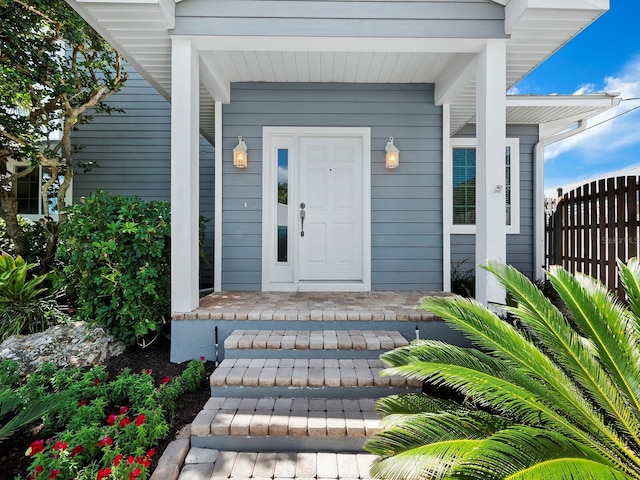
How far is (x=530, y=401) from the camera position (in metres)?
1.47

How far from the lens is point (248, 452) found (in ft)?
6.40

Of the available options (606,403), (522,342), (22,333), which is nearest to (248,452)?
(522,342)

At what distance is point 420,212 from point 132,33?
11.2ft

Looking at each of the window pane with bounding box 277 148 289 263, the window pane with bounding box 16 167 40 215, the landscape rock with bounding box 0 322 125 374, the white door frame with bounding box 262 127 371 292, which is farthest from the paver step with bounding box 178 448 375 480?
the window pane with bounding box 16 167 40 215

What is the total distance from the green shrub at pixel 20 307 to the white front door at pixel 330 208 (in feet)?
8.59

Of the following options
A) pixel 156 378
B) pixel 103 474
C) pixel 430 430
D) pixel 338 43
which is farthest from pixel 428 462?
pixel 338 43

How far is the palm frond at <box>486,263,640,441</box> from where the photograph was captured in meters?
1.51

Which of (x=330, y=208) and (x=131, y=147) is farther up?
(x=131, y=147)

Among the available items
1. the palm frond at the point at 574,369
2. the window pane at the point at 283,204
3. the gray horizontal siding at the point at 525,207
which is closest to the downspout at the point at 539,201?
the gray horizontal siding at the point at 525,207

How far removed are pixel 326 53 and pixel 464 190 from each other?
8.88ft

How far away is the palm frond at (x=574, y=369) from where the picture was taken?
1511 millimetres

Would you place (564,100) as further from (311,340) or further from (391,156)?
(311,340)

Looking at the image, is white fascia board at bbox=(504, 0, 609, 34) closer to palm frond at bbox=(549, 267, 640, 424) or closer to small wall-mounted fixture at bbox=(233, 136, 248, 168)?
palm frond at bbox=(549, 267, 640, 424)

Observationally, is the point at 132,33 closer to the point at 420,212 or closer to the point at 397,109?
the point at 397,109
